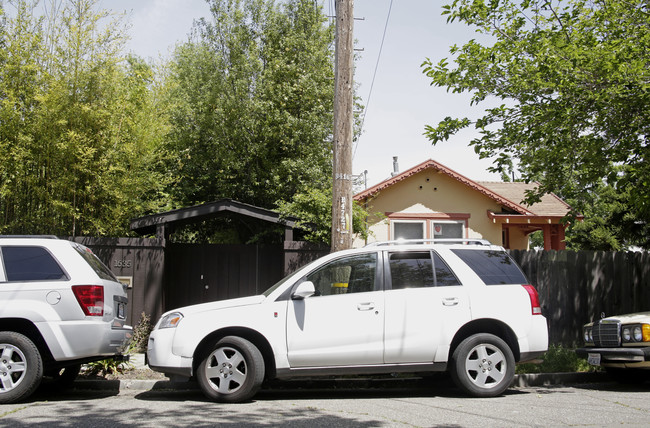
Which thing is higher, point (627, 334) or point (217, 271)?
point (217, 271)

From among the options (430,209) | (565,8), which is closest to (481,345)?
(565,8)

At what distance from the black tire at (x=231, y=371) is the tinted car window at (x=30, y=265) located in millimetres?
1998

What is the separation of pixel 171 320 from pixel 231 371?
955 millimetres

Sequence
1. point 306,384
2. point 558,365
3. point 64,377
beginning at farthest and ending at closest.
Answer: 1. point 558,365
2. point 306,384
3. point 64,377

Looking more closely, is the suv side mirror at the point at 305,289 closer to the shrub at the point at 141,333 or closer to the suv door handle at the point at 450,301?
the suv door handle at the point at 450,301

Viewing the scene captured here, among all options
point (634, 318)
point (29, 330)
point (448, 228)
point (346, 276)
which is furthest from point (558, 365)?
point (448, 228)

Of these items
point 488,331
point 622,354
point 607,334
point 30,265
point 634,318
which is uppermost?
point 30,265

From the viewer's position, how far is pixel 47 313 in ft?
21.6

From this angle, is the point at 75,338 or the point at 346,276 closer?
the point at 75,338

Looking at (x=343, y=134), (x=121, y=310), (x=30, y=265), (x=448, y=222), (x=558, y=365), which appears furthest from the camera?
(x=448, y=222)

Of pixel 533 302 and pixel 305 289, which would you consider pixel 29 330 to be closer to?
pixel 305 289

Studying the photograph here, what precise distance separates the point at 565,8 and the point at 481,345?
7.16 meters

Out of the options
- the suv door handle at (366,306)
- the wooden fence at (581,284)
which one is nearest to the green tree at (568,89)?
the wooden fence at (581,284)

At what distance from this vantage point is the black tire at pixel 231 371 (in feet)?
21.9
